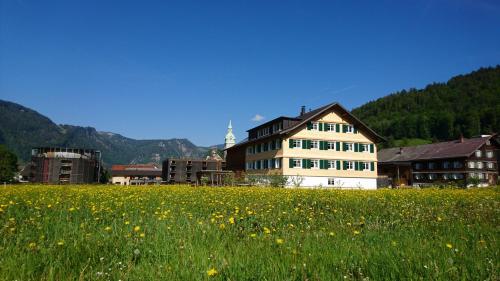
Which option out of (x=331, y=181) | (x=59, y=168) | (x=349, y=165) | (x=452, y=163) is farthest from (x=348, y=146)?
(x=59, y=168)

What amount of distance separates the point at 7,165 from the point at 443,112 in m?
135

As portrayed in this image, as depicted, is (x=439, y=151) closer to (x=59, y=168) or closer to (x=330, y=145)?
(x=330, y=145)

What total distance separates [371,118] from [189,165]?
252 feet

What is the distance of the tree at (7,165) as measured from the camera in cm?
9206

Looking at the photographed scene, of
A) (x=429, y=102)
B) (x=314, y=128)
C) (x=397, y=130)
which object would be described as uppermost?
(x=429, y=102)

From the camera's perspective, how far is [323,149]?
47562mm

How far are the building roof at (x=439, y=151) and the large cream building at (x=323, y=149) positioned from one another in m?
25.5

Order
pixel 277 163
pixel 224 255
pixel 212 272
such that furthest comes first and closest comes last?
pixel 277 163
pixel 224 255
pixel 212 272

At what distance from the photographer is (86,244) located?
465 cm

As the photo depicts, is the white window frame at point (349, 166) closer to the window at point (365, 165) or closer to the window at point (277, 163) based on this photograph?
the window at point (365, 165)

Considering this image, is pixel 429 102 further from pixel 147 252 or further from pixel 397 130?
pixel 147 252

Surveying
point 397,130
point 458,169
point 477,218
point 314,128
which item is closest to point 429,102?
point 397,130

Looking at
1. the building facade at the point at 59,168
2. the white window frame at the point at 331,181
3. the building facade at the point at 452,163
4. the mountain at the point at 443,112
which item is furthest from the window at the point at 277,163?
the mountain at the point at 443,112

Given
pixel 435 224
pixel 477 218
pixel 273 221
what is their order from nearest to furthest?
pixel 273 221, pixel 435 224, pixel 477 218
